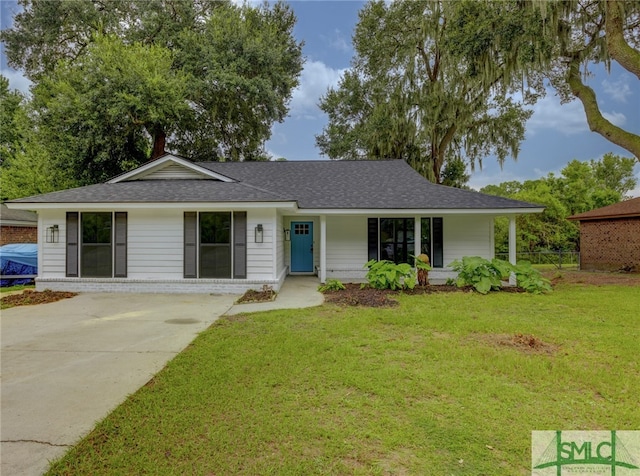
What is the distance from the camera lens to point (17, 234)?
15383 mm

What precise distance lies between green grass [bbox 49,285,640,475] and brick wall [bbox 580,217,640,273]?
11472 millimetres

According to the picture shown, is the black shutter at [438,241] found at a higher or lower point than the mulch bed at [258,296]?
higher

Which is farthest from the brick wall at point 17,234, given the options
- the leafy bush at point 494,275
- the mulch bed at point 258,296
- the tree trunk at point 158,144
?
the leafy bush at point 494,275

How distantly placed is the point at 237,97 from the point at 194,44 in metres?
3.07

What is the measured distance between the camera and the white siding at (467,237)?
11.1 meters

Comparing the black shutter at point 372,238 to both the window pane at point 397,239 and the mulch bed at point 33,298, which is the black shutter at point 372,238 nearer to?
the window pane at point 397,239

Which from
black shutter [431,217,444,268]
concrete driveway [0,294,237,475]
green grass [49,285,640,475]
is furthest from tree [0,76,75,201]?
green grass [49,285,640,475]

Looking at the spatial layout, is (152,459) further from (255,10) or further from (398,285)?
(255,10)

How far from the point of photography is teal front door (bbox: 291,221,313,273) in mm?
12172

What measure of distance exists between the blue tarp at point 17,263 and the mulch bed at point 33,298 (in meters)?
3.04

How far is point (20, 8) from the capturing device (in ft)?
54.9

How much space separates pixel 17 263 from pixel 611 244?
22709mm

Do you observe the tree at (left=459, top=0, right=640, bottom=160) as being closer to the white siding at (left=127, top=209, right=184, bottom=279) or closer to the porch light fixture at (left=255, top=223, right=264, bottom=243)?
the porch light fixture at (left=255, top=223, right=264, bottom=243)

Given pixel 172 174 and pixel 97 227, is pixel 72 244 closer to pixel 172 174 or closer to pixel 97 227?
pixel 97 227
